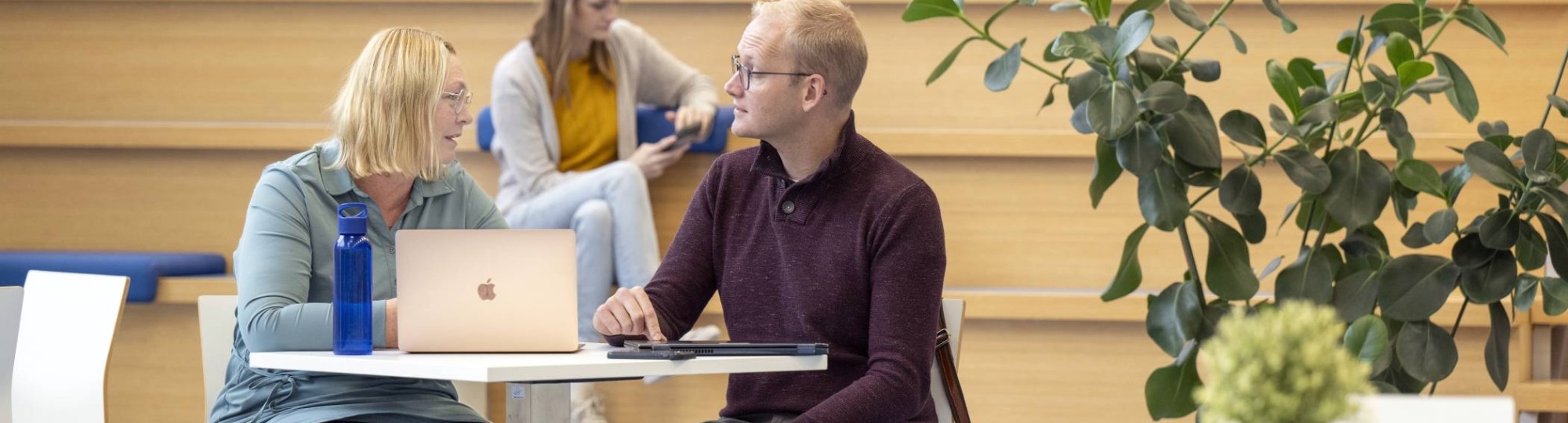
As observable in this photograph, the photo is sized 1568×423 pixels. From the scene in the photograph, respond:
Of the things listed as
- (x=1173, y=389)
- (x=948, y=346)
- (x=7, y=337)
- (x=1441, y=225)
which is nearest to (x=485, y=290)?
(x=948, y=346)

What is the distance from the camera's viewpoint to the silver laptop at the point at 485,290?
6.29ft

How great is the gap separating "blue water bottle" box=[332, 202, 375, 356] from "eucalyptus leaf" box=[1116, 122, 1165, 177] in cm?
132

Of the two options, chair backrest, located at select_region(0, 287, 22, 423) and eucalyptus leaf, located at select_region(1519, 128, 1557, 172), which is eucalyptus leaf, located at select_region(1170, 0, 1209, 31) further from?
chair backrest, located at select_region(0, 287, 22, 423)

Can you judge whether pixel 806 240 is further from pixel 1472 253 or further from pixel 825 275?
pixel 1472 253

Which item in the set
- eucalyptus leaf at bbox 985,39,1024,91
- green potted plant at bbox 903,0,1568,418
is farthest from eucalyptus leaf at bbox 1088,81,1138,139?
eucalyptus leaf at bbox 985,39,1024,91

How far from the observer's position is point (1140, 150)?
2.68m

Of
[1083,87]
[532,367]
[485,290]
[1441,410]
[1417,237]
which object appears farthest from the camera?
[1417,237]

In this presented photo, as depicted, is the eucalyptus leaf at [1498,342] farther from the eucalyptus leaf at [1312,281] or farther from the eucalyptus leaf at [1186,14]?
the eucalyptus leaf at [1186,14]

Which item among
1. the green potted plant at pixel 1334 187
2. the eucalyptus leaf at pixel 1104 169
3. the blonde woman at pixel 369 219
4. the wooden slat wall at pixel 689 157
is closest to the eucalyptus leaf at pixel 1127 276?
the green potted plant at pixel 1334 187

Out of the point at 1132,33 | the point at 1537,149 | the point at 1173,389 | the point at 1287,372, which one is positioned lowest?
the point at 1173,389

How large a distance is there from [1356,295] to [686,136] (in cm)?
165

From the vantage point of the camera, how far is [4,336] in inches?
103

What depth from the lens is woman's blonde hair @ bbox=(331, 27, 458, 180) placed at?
225cm

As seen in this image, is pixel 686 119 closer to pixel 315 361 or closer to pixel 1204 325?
pixel 1204 325
